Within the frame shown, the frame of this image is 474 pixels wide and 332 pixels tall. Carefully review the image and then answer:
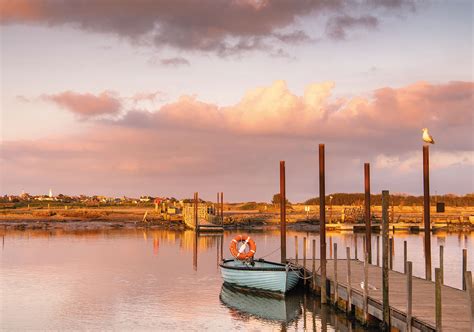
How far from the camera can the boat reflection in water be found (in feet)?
94.6

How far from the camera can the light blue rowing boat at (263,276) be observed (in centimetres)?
3123

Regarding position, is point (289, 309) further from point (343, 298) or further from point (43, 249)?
point (43, 249)

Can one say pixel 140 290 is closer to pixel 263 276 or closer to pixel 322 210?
pixel 263 276

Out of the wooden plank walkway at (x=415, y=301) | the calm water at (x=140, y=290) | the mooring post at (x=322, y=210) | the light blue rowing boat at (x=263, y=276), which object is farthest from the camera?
the light blue rowing boat at (x=263, y=276)

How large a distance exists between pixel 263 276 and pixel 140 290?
7.91 metres

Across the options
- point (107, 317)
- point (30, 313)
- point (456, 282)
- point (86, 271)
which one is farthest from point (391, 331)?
point (86, 271)

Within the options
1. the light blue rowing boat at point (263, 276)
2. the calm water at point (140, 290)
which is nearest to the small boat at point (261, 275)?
the light blue rowing boat at point (263, 276)

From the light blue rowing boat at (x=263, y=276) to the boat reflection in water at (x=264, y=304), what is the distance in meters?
0.40

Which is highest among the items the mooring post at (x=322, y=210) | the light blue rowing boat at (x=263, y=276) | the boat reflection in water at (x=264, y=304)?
the mooring post at (x=322, y=210)

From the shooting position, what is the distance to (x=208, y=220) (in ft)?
288

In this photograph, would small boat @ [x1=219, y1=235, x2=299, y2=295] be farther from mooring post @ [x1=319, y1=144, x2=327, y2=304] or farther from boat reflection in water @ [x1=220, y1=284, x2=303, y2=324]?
mooring post @ [x1=319, y1=144, x2=327, y2=304]

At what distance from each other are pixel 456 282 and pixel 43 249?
3535 cm

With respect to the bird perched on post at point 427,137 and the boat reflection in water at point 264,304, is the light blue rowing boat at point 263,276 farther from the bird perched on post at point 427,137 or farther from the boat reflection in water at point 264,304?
the bird perched on post at point 427,137

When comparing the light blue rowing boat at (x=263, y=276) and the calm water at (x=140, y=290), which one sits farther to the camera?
the light blue rowing boat at (x=263, y=276)
